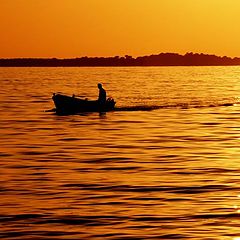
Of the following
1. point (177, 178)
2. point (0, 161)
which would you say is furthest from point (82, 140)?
point (177, 178)

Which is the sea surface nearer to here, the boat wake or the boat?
the boat

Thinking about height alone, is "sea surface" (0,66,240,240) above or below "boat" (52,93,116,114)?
above

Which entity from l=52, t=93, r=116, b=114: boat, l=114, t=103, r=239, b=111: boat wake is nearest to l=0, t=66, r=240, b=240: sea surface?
l=52, t=93, r=116, b=114: boat

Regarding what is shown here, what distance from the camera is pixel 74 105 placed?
61969 mm

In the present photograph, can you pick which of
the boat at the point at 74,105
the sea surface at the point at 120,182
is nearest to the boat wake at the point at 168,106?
the boat at the point at 74,105

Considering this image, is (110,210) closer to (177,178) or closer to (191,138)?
(177,178)

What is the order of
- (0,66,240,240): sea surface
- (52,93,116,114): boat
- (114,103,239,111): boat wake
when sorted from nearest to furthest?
(0,66,240,240): sea surface < (52,93,116,114): boat < (114,103,239,111): boat wake

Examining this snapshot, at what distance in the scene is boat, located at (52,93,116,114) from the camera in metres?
61.8

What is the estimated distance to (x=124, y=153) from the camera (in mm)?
36344

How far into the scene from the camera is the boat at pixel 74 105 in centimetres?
6175

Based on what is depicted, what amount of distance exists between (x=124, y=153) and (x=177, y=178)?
8165 mm

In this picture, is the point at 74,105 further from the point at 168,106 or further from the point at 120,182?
the point at 120,182

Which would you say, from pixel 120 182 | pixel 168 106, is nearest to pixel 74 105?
pixel 168 106

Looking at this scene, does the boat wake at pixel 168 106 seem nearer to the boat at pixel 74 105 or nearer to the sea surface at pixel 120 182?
the boat at pixel 74 105
